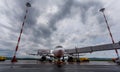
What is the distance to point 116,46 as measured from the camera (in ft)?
180

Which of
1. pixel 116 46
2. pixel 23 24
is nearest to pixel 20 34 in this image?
pixel 23 24

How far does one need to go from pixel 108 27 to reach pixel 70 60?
2480cm

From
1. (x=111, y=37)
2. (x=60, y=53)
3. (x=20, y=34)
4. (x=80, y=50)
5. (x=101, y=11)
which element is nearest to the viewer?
(x=60, y=53)

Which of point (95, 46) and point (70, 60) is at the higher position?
point (95, 46)

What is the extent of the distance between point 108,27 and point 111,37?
17.2ft

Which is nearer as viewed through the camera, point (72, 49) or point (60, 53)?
point (60, 53)

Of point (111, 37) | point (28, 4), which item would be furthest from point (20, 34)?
point (111, 37)

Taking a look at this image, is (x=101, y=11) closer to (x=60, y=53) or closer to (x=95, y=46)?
(x=95, y=46)

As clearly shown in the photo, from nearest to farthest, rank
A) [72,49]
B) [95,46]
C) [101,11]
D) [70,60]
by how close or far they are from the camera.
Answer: [70,60] → [101,11] → [95,46] → [72,49]

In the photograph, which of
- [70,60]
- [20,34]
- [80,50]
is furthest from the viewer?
[80,50]

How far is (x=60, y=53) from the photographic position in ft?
99.6

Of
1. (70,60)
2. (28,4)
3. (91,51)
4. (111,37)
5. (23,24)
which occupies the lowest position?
(70,60)

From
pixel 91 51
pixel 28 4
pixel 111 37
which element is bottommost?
pixel 91 51

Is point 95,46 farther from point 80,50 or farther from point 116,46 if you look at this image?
point 116,46
